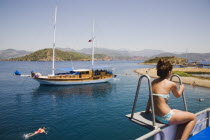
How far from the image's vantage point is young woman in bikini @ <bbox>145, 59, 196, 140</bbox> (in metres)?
3.84

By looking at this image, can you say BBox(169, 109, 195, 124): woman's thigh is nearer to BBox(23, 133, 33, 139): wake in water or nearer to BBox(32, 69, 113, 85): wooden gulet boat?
BBox(23, 133, 33, 139): wake in water

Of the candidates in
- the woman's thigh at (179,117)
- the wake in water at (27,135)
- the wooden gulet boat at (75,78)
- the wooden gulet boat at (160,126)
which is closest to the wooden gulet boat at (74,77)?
the wooden gulet boat at (75,78)

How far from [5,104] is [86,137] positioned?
17675mm

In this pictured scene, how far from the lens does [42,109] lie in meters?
21.7

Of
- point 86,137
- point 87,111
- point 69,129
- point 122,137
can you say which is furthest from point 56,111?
point 122,137

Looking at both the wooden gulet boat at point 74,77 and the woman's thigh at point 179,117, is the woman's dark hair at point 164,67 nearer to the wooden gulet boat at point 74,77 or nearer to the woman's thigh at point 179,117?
the woman's thigh at point 179,117

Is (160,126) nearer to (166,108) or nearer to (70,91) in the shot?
(166,108)

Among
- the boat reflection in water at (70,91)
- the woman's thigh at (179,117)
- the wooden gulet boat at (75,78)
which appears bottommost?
the boat reflection in water at (70,91)

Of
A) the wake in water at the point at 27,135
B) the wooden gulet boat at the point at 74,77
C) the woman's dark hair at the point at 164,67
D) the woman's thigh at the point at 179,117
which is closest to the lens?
the woman's thigh at the point at 179,117

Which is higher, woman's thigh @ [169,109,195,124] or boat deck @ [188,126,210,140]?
woman's thigh @ [169,109,195,124]

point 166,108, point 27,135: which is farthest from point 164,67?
point 27,135

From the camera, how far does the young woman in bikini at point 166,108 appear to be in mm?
3842

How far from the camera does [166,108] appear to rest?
3.87 m

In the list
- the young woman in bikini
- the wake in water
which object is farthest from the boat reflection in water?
the young woman in bikini
